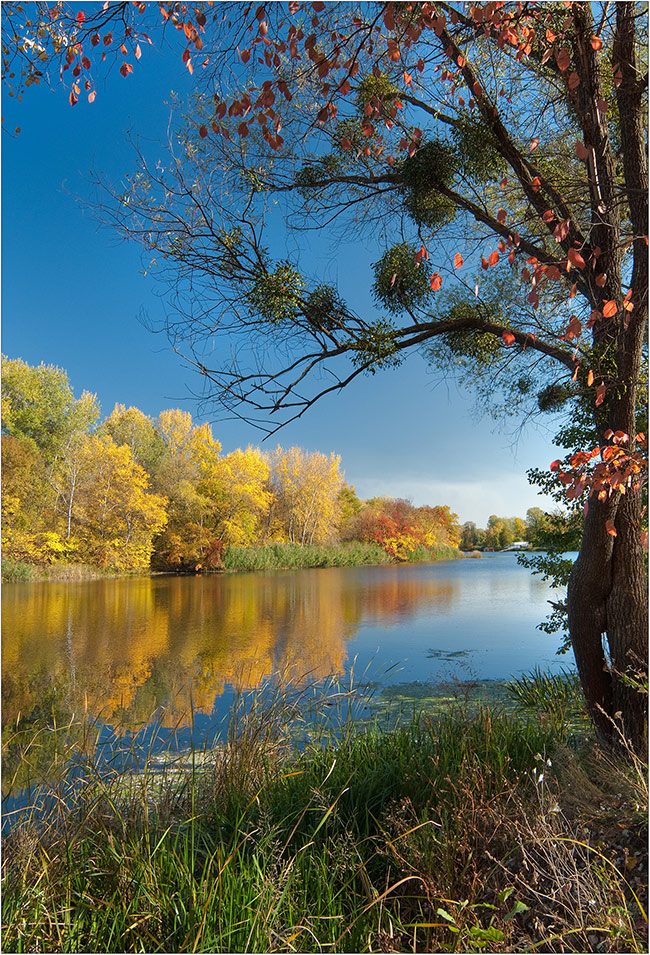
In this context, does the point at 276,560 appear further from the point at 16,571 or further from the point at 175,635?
the point at 175,635

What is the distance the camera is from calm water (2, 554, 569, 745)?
4988 millimetres

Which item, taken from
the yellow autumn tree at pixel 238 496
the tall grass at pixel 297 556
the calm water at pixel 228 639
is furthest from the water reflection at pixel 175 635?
the yellow autumn tree at pixel 238 496

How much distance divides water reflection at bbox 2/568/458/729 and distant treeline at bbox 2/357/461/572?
1765mm

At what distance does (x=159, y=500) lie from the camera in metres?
14.8

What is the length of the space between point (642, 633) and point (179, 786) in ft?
8.23

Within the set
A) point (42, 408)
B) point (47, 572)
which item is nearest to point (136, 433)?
point (42, 408)

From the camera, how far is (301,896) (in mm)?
1818

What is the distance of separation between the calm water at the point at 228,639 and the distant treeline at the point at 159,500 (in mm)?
1987

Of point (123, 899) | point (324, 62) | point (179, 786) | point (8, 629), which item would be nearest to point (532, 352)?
point (324, 62)

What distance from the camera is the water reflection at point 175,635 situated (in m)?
4.99

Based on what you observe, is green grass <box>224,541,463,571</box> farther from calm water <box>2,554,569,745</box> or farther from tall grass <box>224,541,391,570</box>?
calm water <box>2,554,569,745</box>

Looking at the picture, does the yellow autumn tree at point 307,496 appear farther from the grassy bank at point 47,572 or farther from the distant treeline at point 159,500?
the grassy bank at point 47,572

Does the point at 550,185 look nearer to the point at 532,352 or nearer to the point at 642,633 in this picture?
the point at 532,352

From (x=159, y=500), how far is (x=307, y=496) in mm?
3997
